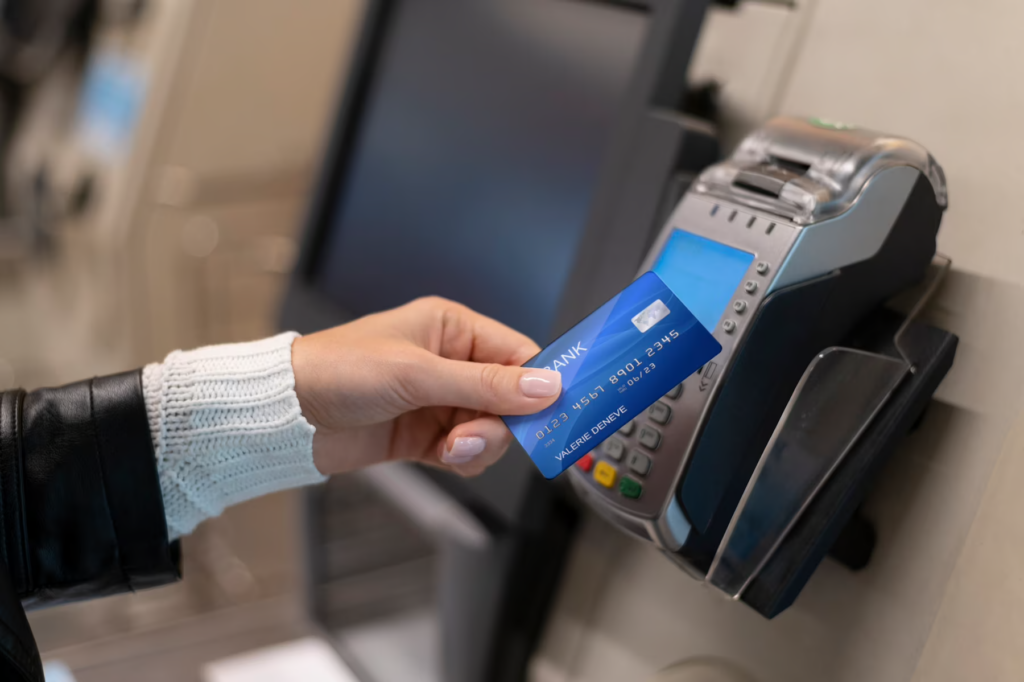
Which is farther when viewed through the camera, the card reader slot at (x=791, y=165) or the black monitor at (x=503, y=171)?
the black monitor at (x=503, y=171)

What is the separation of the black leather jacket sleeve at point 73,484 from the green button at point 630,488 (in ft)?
1.20

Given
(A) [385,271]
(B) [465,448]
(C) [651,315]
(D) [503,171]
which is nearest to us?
Result: (C) [651,315]

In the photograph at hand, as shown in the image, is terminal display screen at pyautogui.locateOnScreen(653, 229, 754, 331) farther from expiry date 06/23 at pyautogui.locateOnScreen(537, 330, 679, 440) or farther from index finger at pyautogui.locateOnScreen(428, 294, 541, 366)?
index finger at pyautogui.locateOnScreen(428, 294, 541, 366)

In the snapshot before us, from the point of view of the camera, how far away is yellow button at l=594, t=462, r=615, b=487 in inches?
22.6

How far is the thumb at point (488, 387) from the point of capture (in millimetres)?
559

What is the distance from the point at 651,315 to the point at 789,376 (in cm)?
11

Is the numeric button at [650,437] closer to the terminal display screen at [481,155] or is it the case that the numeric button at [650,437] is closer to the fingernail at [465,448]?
the fingernail at [465,448]

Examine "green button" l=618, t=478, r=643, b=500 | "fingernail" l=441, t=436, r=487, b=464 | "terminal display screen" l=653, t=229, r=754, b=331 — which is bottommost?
"fingernail" l=441, t=436, r=487, b=464

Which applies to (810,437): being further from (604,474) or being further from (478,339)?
(478,339)

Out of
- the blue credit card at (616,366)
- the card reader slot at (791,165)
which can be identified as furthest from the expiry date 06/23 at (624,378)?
the card reader slot at (791,165)

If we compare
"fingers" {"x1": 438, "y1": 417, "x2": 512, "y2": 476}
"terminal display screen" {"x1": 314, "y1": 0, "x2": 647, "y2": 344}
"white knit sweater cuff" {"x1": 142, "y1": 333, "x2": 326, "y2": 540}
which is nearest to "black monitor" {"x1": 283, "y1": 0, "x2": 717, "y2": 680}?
"terminal display screen" {"x1": 314, "y1": 0, "x2": 647, "y2": 344}

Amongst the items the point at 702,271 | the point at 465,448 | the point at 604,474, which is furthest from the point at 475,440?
the point at 702,271

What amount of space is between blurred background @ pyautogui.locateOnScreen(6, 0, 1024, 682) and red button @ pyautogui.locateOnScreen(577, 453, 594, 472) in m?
0.19

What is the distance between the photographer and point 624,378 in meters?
0.54
